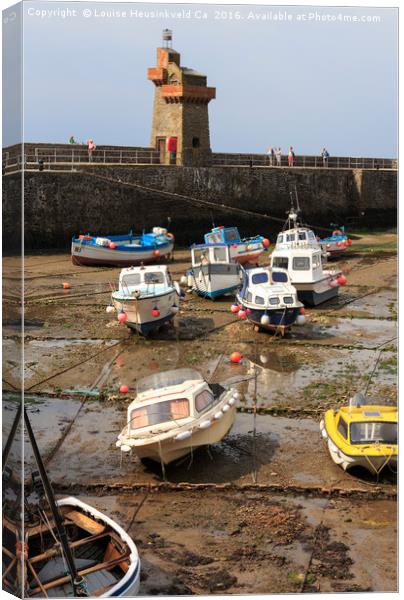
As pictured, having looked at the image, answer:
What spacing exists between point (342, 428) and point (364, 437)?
14.7 inches

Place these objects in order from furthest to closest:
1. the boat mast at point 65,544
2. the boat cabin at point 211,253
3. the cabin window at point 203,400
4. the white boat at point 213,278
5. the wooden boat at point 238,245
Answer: the wooden boat at point 238,245
the boat cabin at point 211,253
the white boat at point 213,278
the cabin window at point 203,400
the boat mast at point 65,544

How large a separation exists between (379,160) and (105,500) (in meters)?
26.1

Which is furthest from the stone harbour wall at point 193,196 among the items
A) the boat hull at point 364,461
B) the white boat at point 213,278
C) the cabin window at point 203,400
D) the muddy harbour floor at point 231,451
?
the boat hull at point 364,461

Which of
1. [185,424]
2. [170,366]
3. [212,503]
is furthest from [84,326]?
[212,503]

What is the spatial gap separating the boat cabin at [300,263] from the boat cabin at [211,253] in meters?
1.66

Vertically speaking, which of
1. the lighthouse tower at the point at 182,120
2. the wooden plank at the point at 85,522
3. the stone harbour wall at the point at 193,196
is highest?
the lighthouse tower at the point at 182,120

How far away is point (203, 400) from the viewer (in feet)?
32.2

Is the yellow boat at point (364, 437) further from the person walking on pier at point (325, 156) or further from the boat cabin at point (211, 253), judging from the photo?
the person walking on pier at point (325, 156)

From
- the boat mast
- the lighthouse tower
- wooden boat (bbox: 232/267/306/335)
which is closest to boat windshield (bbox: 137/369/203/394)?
the boat mast

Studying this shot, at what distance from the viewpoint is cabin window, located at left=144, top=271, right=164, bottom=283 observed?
16.1 meters

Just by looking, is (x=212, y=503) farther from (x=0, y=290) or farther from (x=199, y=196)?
(x=199, y=196)

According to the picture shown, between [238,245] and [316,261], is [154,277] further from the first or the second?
[238,245]

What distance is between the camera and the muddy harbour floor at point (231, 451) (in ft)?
24.1

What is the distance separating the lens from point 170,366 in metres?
13.5
